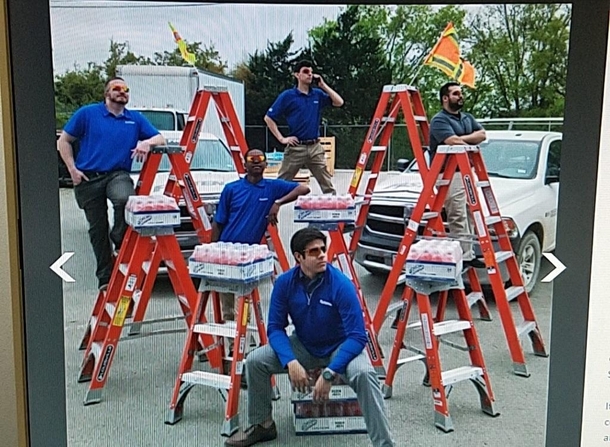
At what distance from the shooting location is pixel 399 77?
1639mm

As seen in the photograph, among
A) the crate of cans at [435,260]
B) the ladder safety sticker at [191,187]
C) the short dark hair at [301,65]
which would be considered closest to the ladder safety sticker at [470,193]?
the crate of cans at [435,260]

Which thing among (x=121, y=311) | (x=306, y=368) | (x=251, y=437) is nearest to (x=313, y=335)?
(x=306, y=368)

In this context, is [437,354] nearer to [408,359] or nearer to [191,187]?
[408,359]

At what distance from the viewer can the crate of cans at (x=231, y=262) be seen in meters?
1.64

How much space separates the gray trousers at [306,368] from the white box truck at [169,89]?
69 cm

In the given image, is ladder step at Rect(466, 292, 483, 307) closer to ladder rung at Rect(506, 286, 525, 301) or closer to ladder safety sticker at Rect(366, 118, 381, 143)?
ladder rung at Rect(506, 286, 525, 301)

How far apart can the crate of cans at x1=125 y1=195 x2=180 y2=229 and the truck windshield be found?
0.09m

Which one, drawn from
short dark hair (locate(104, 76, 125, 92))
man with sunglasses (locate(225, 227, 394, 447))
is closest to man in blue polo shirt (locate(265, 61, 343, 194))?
man with sunglasses (locate(225, 227, 394, 447))

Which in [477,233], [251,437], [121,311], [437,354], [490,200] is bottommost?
[251,437]

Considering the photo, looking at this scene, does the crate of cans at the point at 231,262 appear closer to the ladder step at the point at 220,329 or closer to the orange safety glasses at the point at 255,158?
the ladder step at the point at 220,329

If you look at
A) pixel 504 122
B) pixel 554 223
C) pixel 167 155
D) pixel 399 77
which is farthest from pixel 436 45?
pixel 167 155

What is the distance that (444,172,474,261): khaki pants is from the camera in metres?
1.70

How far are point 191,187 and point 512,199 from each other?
973 mm

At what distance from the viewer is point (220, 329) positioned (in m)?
1.67
